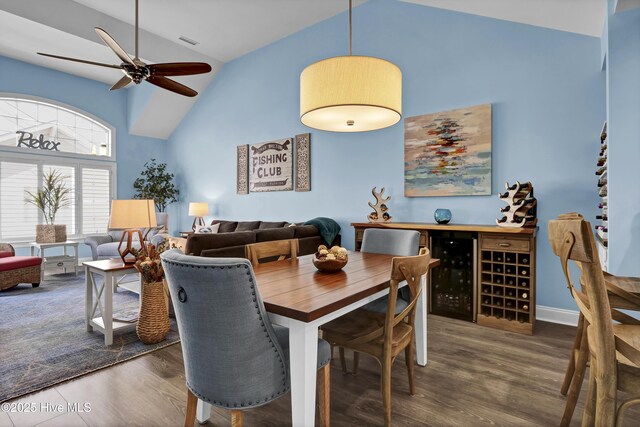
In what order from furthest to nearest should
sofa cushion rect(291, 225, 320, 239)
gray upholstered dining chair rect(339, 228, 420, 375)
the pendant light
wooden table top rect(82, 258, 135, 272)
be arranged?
sofa cushion rect(291, 225, 320, 239), wooden table top rect(82, 258, 135, 272), gray upholstered dining chair rect(339, 228, 420, 375), the pendant light

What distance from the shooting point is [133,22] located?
16.7 feet

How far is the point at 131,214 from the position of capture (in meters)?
2.85

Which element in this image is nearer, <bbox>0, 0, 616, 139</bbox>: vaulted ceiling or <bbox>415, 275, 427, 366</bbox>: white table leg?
<bbox>415, 275, 427, 366</bbox>: white table leg

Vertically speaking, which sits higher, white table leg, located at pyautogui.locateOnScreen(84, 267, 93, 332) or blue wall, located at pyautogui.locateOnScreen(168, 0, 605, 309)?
blue wall, located at pyautogui.locateOnScreen(168, 0, 605, 309)

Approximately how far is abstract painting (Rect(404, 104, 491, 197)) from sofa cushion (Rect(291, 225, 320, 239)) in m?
1.24

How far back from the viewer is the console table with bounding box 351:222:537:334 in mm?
2898

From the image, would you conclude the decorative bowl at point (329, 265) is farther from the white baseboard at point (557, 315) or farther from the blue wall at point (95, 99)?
the blue wall at point (95, 99)

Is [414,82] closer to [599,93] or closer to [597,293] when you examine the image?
[599,93]

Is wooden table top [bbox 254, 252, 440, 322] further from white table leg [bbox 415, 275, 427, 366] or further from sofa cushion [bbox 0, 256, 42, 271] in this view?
sofa cushion [bbox 0, 256, 42, 271]

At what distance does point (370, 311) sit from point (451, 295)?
5.44 feet

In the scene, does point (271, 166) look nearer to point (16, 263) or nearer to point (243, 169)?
point (243, 169)

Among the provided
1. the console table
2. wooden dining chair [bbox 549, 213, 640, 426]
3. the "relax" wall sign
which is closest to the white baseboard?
the console table

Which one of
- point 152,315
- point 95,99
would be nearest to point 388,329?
point 152,315

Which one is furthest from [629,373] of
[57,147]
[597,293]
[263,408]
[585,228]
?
[57,147]
